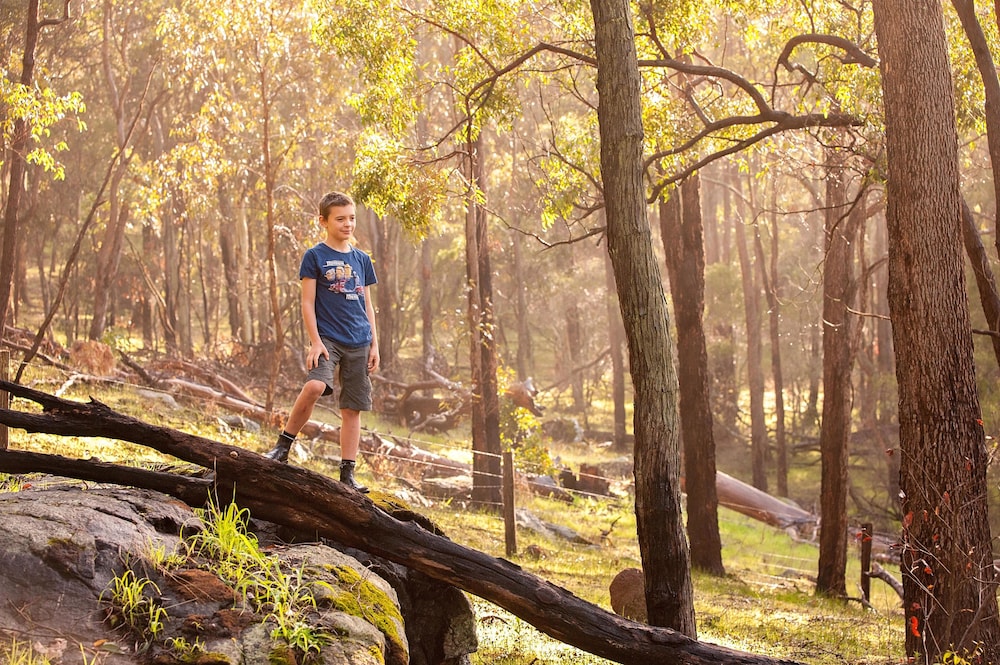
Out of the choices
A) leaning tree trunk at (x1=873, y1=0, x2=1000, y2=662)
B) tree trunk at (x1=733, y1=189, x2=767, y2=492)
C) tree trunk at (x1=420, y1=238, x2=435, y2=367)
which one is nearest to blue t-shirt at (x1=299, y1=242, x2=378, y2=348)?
leaning tree trunk at (x1=873, y1=0, x2=1000, y2=662)

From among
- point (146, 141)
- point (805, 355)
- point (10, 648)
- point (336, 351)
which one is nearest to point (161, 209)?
point (146, 141)

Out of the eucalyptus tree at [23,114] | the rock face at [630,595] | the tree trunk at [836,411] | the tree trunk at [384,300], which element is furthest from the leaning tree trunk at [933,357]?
the tree trunk at [384,300]

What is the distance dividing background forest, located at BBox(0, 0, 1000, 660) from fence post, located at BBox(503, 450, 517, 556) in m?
2.55

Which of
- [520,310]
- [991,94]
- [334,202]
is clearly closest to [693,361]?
[991,94]

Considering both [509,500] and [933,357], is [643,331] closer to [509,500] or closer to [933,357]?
[933,357]

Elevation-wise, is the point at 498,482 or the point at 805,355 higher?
the point at 805,355

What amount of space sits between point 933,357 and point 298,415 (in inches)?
167

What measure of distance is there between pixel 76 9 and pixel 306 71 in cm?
595

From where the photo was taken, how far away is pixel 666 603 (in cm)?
529

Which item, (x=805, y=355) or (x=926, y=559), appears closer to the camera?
(x=926, y=559)

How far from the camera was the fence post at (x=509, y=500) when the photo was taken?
34.3 ft

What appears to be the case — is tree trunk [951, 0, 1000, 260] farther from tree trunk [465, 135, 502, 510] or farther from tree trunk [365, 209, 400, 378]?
tree trunk [365, 209, 400, 378]

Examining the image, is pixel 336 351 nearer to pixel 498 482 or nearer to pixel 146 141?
pixel 498 482

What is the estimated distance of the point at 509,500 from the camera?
10.7m
